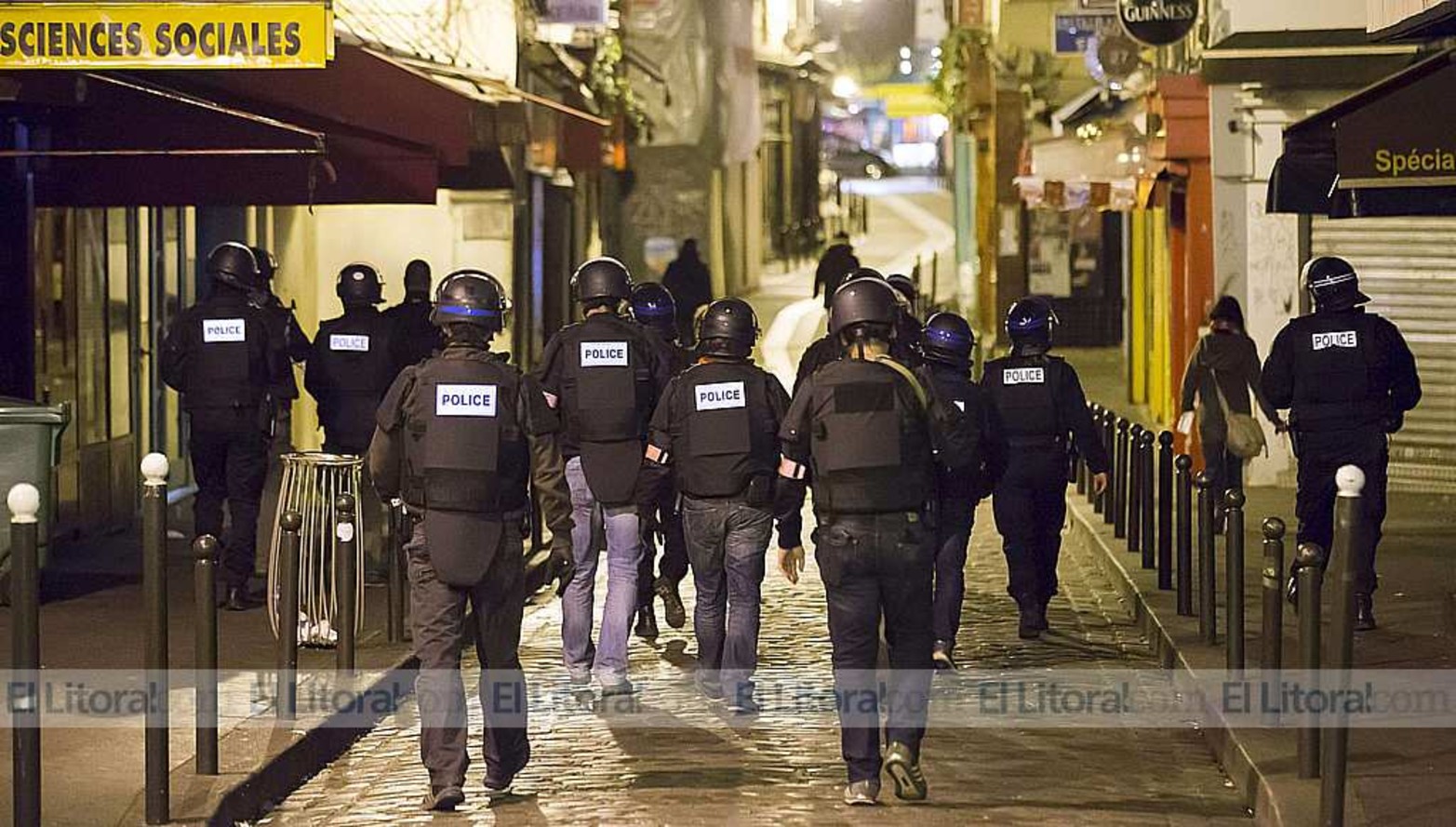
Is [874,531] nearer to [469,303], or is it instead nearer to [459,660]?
[459,660]

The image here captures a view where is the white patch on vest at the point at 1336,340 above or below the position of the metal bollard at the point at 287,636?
above

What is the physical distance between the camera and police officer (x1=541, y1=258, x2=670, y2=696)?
11328mm

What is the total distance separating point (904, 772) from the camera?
883 cm

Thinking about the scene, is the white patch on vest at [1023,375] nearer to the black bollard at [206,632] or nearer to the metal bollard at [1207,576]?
the metal bollard at [1207,576]

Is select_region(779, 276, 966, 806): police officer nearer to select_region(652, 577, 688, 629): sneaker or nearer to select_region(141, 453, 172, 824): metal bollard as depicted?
select_region(141, 453, 172, 824): metal bollard

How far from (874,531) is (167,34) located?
15.7 ft

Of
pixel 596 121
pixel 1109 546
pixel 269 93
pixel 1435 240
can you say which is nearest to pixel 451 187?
pixel 596 121

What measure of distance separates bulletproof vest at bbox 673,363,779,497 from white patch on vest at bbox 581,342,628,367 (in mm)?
665

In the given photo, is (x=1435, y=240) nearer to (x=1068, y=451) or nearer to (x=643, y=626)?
(x=1068, y=451)

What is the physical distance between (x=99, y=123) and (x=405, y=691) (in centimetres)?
430

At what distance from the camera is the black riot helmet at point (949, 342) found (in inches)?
475

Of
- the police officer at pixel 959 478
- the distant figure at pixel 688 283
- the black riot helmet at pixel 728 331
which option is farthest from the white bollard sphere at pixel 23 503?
the distant figure at pixel 688 283

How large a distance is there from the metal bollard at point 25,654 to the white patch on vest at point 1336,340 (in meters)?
7.27

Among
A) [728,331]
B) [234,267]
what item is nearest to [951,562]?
[728,331]
